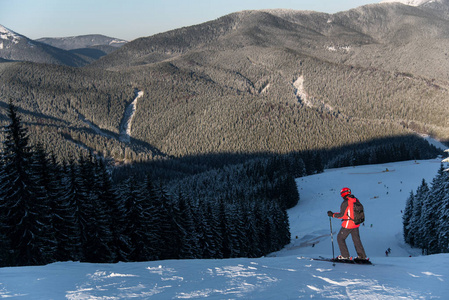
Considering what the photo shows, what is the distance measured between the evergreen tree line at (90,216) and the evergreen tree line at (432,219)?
766 inches

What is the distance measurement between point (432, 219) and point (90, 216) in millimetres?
31366

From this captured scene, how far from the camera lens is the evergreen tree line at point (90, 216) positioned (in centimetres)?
2141

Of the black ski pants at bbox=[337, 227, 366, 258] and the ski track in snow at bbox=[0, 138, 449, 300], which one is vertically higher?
the black ski pants at bbox=[337, 227, 366, 258]

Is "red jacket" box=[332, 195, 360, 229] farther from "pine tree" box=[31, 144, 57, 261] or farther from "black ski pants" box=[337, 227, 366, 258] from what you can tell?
"pine tree" box=[31, 144, 57, 261]

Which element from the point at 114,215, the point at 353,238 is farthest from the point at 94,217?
the point at 353,238

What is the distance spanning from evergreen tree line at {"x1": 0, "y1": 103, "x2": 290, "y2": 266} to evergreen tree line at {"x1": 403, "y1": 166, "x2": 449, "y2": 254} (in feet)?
63.8

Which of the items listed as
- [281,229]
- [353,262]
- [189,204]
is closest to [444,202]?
[353,262]

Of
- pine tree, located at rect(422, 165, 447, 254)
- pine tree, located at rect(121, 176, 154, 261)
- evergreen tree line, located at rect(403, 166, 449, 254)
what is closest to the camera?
pine tree, located at rect(121, 176, 154, 261)

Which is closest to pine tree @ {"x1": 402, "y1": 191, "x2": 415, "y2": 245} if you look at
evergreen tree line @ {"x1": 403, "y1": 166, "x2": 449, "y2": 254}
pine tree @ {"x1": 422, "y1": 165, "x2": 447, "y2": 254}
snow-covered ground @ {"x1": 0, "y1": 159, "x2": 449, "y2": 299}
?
evergreen tree line @ {"x1": 403, "y1": 166, "x2": 449, "y2": 254}

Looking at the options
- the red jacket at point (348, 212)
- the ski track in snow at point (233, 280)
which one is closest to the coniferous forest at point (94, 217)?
the ski track in snow at point (233, 280)

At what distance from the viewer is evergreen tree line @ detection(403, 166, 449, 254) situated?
28703 mm

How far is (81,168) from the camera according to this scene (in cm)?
2788

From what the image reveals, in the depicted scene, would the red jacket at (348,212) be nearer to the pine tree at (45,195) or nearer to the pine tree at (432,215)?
the pine tree at (45,195)

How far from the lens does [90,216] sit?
25703 millimetres
